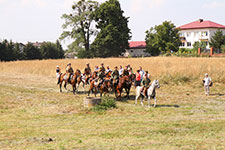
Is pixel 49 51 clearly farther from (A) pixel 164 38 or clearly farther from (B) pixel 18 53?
(A) pixel 164 38

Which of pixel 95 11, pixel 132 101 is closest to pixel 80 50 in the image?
pixel 95 11

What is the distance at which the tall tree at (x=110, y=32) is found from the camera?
67.7m

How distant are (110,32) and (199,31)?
44615mm

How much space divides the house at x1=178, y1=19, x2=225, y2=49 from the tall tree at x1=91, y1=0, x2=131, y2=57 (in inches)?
1387

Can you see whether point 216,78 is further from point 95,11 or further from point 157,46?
point 157,46

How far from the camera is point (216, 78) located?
94.8ft

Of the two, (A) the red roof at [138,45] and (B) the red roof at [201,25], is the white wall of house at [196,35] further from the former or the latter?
(A) the red roof at [138,45]

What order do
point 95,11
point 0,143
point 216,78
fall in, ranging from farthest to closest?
point 95,11 < point 216,78 < point 0,143

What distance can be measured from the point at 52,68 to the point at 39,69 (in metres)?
2.50

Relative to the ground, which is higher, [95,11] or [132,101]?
[95,11]

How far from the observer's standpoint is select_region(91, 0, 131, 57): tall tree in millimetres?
67688

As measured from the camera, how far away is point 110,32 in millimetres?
67312

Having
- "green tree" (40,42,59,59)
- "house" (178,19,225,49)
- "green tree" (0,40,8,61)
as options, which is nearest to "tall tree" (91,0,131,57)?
"green tree" (0,40,8,61)

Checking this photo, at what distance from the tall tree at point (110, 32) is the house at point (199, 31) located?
35233 millimetres
